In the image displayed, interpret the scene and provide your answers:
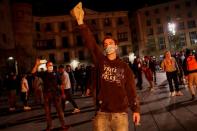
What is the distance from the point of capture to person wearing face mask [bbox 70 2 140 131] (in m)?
4.20

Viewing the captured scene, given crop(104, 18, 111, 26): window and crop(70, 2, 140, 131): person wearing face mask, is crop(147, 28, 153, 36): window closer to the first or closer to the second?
crop(104, 18, 111, 26): window

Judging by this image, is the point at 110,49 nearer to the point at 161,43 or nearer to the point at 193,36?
the point at 161,43

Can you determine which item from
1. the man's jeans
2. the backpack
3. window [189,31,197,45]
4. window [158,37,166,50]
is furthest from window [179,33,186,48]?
the man's jeans

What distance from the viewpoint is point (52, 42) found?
69125 millimetres

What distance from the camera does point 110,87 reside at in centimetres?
423

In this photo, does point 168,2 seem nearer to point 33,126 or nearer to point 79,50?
point 79,50

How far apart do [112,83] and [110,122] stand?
18.3 inches

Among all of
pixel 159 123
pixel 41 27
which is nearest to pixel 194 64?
pixel 159 123

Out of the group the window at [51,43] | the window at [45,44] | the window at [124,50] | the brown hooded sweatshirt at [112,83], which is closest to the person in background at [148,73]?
the brown hooded sweatshirt at [112,83]

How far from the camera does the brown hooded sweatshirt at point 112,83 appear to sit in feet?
13.8

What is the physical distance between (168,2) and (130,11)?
8.30m

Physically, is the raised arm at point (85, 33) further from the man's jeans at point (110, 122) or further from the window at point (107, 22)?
the window at point (107, 22)

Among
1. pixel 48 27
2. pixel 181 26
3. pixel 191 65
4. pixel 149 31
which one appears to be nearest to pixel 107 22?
pixel 149 31

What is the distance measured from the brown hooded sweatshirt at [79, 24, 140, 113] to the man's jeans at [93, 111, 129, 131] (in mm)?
59
